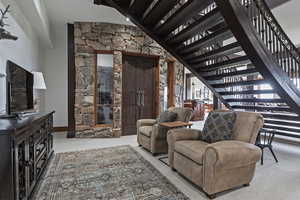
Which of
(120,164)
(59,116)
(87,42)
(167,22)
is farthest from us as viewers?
(59,116)

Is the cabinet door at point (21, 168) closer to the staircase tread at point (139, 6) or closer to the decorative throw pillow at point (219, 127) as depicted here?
the decorative throw pillow at point (219, 127)

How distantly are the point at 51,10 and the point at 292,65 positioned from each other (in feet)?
15.9

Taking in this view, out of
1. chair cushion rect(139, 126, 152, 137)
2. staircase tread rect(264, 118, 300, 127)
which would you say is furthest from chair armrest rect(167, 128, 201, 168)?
staircase tread rect(264, 118, 300, 127)

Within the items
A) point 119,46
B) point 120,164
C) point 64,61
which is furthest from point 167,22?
point 64,61

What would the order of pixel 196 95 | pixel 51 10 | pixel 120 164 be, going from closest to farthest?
1. pixel 120 164
2. pixel 51 10
3. pixel 196 95

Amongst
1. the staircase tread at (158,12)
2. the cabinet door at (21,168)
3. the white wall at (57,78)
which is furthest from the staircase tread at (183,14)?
the white wall at (57,78)

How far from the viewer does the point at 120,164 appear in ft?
8.64

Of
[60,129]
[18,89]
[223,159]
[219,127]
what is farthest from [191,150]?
[60,129]

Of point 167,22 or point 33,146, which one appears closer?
point 33,146

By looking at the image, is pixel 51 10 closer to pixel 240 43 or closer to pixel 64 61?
pixel 64 61

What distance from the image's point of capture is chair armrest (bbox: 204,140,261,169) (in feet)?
5.50

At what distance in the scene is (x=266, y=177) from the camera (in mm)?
2324

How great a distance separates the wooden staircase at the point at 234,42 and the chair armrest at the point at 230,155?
3.92ft

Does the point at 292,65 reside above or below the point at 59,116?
above
